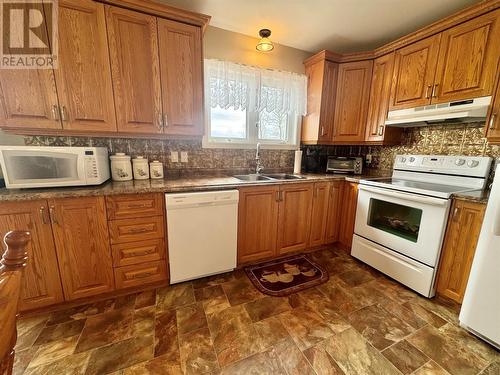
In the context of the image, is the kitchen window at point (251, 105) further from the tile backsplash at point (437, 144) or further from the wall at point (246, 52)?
the tile backsplash at point (437, 144)

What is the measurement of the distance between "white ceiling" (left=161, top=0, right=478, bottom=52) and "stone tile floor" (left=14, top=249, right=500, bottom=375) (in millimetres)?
2522

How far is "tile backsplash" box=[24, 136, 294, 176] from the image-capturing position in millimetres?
A: 1911

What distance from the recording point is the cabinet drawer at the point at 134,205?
1563 millimetres

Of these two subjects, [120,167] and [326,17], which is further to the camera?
[326,17]

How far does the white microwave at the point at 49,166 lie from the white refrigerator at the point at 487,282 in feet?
8.80

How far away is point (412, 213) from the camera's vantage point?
1892mm

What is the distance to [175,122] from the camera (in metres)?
1.88

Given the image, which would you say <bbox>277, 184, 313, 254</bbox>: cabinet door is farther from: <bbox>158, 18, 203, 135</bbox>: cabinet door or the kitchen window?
<bbox>158, 18, 203, 135</bbox>: cabinet door

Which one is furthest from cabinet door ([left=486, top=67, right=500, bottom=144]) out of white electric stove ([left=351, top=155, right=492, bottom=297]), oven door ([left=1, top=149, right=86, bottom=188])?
oven door ([left=1, top=149, right=86, bottom=188])

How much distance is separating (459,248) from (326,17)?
7.61 ft

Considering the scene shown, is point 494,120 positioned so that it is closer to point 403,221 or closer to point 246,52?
point 403,221

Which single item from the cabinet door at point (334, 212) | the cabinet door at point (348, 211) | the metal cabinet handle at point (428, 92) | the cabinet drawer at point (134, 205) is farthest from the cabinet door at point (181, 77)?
the metal cabinet handle at point (428, 92)

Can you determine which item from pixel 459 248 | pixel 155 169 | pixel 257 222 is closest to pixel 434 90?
pixel 459 248

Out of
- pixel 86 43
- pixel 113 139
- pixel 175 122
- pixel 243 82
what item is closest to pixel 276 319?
pixel 175 122
